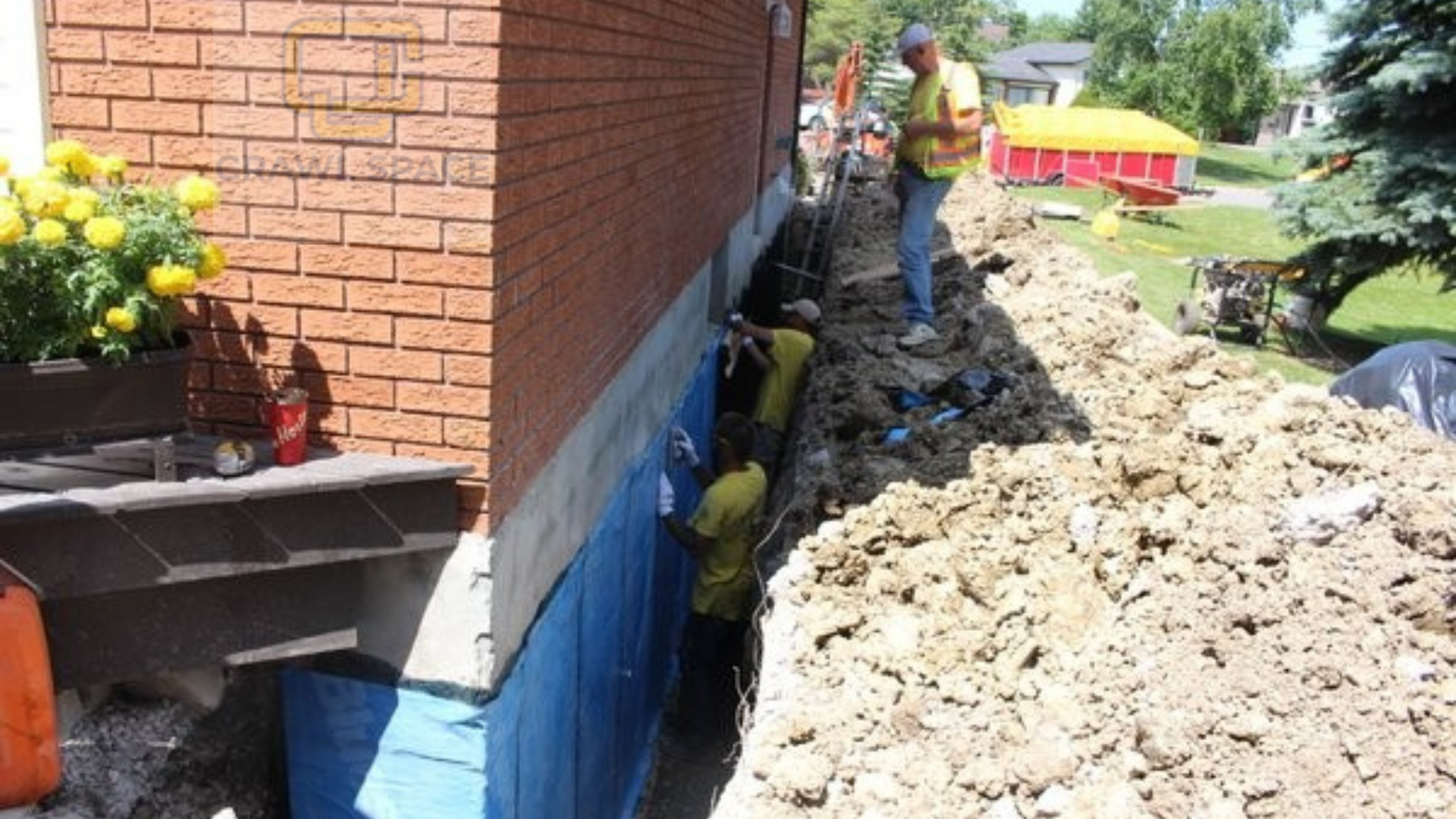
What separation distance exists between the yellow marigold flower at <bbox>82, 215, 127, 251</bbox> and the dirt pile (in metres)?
2.65

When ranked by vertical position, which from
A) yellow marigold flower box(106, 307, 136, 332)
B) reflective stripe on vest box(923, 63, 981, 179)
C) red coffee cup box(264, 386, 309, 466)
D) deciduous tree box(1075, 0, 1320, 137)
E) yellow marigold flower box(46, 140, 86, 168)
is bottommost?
red coffee cup box(264, 386, 309, 466)

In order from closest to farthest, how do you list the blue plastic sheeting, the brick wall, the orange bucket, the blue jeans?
the orange bucket, the brick wall, the blue plastic sheeting, the blue jeans

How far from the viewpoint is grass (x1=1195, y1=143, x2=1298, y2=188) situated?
159ft


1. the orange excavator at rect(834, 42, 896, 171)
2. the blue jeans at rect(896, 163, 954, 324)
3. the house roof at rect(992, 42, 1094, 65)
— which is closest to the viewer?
the blue jeans at rect(896, 163, 954, 324)

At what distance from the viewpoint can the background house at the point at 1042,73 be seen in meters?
81.6

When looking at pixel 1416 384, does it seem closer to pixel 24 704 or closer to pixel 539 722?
pixel 539 722

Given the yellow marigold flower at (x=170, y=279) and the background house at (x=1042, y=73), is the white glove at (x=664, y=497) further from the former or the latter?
the background house at (x=1042, y=73)

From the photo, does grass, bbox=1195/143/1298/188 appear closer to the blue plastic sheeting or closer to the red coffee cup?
the blue plastic sheeting

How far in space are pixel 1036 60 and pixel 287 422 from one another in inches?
3621

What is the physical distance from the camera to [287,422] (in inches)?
123

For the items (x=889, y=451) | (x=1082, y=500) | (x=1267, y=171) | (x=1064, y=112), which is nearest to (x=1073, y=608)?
(x=1082, y=500)

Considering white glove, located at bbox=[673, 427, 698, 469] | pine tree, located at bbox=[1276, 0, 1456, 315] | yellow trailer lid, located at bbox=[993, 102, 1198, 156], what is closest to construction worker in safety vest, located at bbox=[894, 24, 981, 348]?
white glove, located at bbox=[673, 427, 698, 469]

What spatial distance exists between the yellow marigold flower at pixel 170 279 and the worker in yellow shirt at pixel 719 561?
4011mm

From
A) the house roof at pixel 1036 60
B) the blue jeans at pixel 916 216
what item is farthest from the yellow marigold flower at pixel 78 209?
the house roof at pixel 1036 60
